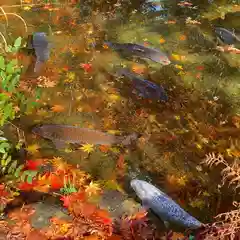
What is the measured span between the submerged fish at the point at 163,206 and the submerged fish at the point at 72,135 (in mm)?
1040

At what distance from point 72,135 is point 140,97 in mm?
1981

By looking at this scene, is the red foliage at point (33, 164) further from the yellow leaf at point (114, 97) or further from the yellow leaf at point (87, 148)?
the yellow leaf at point (114, 97)

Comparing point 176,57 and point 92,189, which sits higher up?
point 176,57

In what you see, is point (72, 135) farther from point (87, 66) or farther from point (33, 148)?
point (87, 66)

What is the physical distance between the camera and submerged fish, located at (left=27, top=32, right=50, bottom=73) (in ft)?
24.0

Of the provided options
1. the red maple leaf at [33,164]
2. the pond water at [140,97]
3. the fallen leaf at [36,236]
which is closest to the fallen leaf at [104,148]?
the pond water at [140,97]

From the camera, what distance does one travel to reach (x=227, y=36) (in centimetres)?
909

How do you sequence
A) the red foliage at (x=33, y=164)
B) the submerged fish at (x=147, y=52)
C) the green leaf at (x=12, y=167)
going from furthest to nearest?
the submerged fish at (x=147, y=52), the red foliage at (x=33, y=164), the green leaf at (x=12, y=167)

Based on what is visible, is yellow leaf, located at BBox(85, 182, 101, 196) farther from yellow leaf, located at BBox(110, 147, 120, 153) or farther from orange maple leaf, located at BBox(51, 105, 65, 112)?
orange maple leaf, located at BBox(51, 105, 65, 112)

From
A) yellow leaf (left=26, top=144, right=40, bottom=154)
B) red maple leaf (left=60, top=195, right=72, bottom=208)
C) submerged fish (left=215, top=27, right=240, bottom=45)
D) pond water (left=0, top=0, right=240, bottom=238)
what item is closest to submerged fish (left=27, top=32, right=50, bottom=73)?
pond water (left=0, top=0, right=240, bottom=238)

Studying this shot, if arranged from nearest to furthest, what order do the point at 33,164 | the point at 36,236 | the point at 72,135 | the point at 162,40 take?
the point at 36,236 < the point at 33,164 < the point at 72,135 < the point at 162,40

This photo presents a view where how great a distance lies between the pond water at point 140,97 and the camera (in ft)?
17.7

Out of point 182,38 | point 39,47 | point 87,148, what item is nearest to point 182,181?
point 87,148

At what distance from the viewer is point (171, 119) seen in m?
6.38
